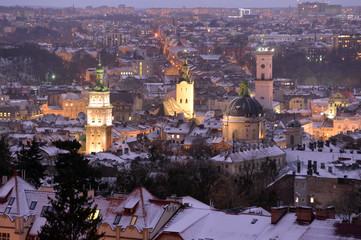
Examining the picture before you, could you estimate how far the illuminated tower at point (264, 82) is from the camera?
8019 centimetres

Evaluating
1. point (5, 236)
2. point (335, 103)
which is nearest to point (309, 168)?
point (5, 236)

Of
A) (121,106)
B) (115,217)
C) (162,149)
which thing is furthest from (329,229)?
(121,106)

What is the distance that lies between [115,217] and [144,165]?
664 inches

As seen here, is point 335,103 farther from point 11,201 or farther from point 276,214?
point 276,214

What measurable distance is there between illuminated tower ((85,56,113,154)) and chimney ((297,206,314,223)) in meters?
30.9

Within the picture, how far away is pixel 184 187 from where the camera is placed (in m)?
40.8

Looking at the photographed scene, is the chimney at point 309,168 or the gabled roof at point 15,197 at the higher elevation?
the gabled roof at point 15,197

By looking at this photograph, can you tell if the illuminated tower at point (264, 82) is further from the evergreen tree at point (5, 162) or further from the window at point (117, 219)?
the window at point (117, 219)

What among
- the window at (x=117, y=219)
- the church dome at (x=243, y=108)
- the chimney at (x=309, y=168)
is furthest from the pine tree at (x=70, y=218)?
the church dome at (x=243, y=108)

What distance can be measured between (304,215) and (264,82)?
171ft

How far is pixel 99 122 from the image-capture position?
60750mm

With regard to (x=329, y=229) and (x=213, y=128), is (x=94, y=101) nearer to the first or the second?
(x=213, y=128)

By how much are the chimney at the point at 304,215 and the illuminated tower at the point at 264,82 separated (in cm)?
5109

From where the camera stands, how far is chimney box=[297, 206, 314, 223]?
2873 centimetres
